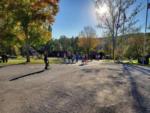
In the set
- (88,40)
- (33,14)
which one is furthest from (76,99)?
(88,40)

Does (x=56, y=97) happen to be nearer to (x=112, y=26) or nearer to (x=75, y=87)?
(x=75, y=87)

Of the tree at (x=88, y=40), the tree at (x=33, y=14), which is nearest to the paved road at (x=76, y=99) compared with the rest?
the tree at (x=33, y=14)

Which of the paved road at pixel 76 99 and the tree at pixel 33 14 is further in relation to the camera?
the tree at pixel 33 14

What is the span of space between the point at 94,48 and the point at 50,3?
6156 cm

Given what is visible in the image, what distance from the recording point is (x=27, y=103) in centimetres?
1071

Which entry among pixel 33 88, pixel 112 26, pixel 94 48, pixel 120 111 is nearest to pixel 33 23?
pixel 112 26

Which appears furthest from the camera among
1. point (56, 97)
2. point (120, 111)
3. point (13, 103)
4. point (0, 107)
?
point (56, 97)

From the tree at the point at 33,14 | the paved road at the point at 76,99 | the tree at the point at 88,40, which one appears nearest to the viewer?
the paved road at the point at 76,99

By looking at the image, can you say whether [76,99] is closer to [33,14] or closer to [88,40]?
[33,14]

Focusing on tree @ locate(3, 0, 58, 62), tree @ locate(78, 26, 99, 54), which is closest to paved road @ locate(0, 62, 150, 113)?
tree @ locate(3, 0, 58, 62)

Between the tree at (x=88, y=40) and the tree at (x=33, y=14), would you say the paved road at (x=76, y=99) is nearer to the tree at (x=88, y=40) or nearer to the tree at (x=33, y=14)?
the tree at (x=33, y=14)

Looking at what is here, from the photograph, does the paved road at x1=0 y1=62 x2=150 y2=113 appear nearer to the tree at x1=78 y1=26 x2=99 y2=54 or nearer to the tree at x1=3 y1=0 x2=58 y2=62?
the tree at x1=3 y1=0 x2=58 y2=62

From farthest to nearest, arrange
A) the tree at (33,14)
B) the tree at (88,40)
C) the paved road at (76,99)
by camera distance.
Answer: the tree at (88,40)
the tree at (33,14)
the paved road at (76,99)

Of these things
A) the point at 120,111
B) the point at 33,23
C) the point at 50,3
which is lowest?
the point at 120,111
